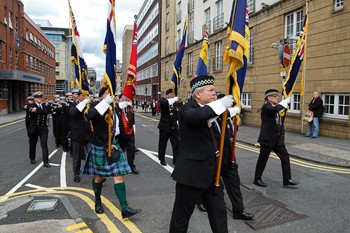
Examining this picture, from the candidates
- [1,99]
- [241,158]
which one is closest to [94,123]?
[241,158]

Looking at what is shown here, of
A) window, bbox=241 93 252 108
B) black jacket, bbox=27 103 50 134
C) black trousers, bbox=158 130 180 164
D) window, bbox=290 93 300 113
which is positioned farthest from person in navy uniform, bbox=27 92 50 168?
window, bbox=241 93 252 108

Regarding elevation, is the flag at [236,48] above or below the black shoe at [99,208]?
above

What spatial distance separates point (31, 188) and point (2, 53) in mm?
29418

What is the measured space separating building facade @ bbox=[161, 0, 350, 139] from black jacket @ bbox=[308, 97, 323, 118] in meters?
0.46

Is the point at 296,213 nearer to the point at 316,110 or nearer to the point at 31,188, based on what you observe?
the point at 31,188

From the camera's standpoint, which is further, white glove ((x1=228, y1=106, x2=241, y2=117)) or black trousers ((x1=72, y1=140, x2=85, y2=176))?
black trousers ((x1=72, y1=140, x2=85, y2=176))

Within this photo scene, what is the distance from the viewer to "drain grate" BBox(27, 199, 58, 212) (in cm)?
455

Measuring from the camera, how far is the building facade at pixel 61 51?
260ft


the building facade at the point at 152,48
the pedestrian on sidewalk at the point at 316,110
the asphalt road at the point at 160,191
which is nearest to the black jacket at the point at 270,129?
the asphalt road at the point at 160,191

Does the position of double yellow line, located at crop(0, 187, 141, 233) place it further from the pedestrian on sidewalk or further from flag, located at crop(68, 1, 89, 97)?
the pedestrian on sidewalk

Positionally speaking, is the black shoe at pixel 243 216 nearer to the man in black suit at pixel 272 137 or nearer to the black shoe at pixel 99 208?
the man in black suit at pixel 272 137

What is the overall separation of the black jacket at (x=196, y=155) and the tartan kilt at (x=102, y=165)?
1582mm

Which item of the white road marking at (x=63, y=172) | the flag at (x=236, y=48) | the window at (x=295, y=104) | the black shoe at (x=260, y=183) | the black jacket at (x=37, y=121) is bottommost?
the white road marking at (x=63, y=172)

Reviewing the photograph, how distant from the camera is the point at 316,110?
43.0 ft
